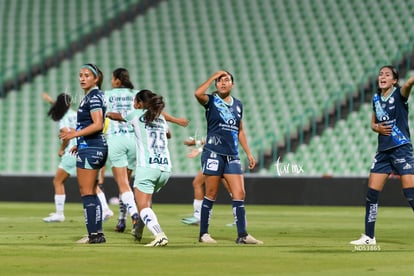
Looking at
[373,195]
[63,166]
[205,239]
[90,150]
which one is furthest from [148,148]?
[63,166]

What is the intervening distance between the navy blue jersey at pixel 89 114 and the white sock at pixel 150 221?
988mm

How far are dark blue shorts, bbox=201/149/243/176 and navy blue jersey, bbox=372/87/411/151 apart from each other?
1781 millimetres

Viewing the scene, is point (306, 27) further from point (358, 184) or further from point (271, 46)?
point (358, 184)

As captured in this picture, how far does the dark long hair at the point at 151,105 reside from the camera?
12242mm

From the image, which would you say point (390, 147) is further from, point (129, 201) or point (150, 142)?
point (129, 201)

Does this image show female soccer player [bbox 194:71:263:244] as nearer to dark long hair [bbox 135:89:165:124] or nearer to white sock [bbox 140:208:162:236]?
dark long hair [bbox 135:89:165:124]

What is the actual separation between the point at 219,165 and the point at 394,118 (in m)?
2.20

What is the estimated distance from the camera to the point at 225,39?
1248 inches

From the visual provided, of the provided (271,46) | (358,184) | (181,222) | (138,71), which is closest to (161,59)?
(138,71)

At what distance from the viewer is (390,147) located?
12305 millimetres

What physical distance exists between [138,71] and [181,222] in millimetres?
13936

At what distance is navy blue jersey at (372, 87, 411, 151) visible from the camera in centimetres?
1235

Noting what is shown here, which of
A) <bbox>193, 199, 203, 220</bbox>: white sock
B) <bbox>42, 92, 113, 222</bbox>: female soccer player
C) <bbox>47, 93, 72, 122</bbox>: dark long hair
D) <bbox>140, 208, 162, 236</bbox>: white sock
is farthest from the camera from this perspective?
<bbox>47, 93, 72, 122</bbox>: dark long hair

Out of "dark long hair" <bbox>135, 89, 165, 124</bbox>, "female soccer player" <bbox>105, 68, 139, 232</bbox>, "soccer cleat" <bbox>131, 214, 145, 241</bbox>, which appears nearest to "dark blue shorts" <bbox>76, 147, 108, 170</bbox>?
"dark long hair" <bbox>135, 89, 165, 124</bbox>
